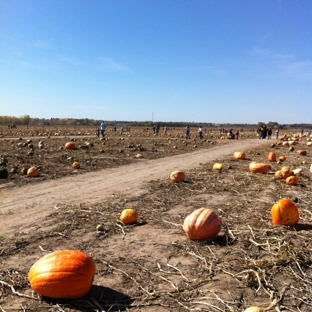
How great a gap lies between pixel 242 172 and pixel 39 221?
350 inches

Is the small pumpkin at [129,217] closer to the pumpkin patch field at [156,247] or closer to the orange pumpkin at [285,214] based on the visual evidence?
the pumpkin patch field at [156,247]

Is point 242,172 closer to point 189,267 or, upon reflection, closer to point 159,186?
point 159,186

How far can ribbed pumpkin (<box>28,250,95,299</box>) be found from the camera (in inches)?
153

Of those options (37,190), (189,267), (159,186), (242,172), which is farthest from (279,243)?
(242,172)

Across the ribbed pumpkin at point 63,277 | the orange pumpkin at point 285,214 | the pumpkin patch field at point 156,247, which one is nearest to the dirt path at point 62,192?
the pumpkin patch field at point 156,247

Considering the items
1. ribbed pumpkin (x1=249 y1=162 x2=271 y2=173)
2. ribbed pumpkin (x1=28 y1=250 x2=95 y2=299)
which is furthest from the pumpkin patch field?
ribbed pumpkin (x1=249 y1=162 x2=271 y2=173)

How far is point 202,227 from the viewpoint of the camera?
568 cm

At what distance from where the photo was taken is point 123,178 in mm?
12250

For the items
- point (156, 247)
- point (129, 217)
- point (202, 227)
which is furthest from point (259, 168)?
point (156, 247)

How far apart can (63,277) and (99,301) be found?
505 millimetres

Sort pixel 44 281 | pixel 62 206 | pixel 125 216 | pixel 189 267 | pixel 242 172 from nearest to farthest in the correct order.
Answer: pixel 44 281 → pixel 189 267 → pixel 125 216 → pixel 62 206 → pixel 242 172

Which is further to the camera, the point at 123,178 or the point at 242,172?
the point at 242,172

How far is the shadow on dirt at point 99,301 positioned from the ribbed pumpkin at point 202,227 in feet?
6.54

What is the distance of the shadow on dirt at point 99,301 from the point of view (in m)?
3.80
